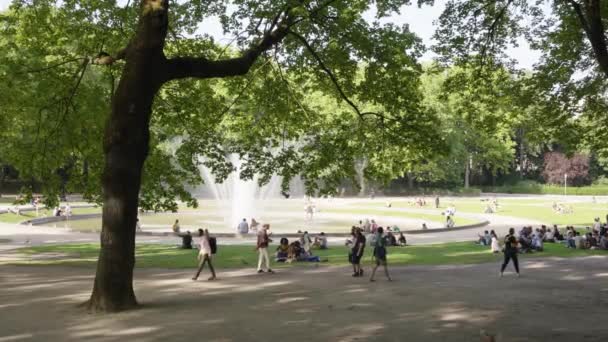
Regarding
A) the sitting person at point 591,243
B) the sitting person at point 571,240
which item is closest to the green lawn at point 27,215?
the sitting person at point 571,240

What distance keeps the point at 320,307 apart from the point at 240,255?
38.2ft

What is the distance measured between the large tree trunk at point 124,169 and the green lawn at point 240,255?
8682 millimetres

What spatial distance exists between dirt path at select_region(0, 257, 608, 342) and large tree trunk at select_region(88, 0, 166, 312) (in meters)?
0.65

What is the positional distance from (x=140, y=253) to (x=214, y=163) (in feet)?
30.8

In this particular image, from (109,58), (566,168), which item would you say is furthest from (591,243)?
(566,168)

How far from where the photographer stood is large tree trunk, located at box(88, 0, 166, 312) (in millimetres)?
12547

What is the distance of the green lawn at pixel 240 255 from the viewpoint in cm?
2220

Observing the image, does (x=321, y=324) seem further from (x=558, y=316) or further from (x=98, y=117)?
(x=98, y=117)

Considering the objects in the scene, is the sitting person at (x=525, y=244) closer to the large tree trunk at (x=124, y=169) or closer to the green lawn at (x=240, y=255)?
the green lawn at (x=240, y=255)

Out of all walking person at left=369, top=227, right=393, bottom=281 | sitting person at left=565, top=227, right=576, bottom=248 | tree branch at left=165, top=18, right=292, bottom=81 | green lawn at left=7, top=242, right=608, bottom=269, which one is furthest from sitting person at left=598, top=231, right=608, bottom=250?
tree branch at left=165, top=18, right=292, bottom=81

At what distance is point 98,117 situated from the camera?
750 inches

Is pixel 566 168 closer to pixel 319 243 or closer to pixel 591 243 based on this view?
pixel 591 243

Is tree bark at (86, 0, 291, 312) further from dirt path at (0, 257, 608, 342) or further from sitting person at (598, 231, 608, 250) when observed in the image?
sitting person at (598, 231, 608, 250)

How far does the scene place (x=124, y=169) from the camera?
12641 millimetres
